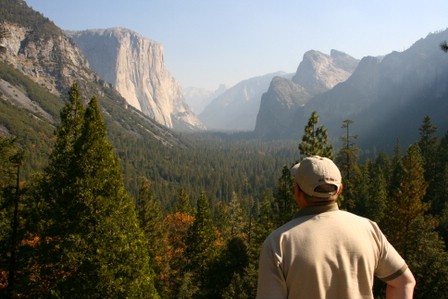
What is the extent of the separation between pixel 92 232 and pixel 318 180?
38.5 feet

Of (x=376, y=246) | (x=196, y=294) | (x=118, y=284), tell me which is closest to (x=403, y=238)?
(x=196, y=294)

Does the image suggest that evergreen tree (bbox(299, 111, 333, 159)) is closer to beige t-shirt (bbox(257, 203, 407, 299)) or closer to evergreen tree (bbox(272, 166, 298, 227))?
evergreen tree (bbox(272, 166, 298, 227))

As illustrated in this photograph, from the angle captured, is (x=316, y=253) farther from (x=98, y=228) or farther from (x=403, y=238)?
(x=403, y=238)

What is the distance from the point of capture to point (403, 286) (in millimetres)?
3141

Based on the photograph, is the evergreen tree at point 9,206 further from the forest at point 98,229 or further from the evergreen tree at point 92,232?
the evergreen tree at point 92,232

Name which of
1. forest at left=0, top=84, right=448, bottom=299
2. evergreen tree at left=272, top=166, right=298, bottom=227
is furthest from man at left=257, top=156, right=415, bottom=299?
evergreen tree at left=272, top=166, right=298, bottom=227

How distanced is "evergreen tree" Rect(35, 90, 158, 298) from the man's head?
1119 cm

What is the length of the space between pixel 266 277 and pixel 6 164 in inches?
767

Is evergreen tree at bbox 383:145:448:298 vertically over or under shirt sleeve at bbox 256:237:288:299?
under

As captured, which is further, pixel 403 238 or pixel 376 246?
pixel 403 238

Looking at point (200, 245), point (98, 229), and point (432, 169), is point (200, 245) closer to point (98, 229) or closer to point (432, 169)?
→ point (98, 229)

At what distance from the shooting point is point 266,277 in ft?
9.15

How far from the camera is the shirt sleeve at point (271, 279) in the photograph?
275cm

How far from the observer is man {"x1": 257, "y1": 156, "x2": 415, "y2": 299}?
2.80 metres
